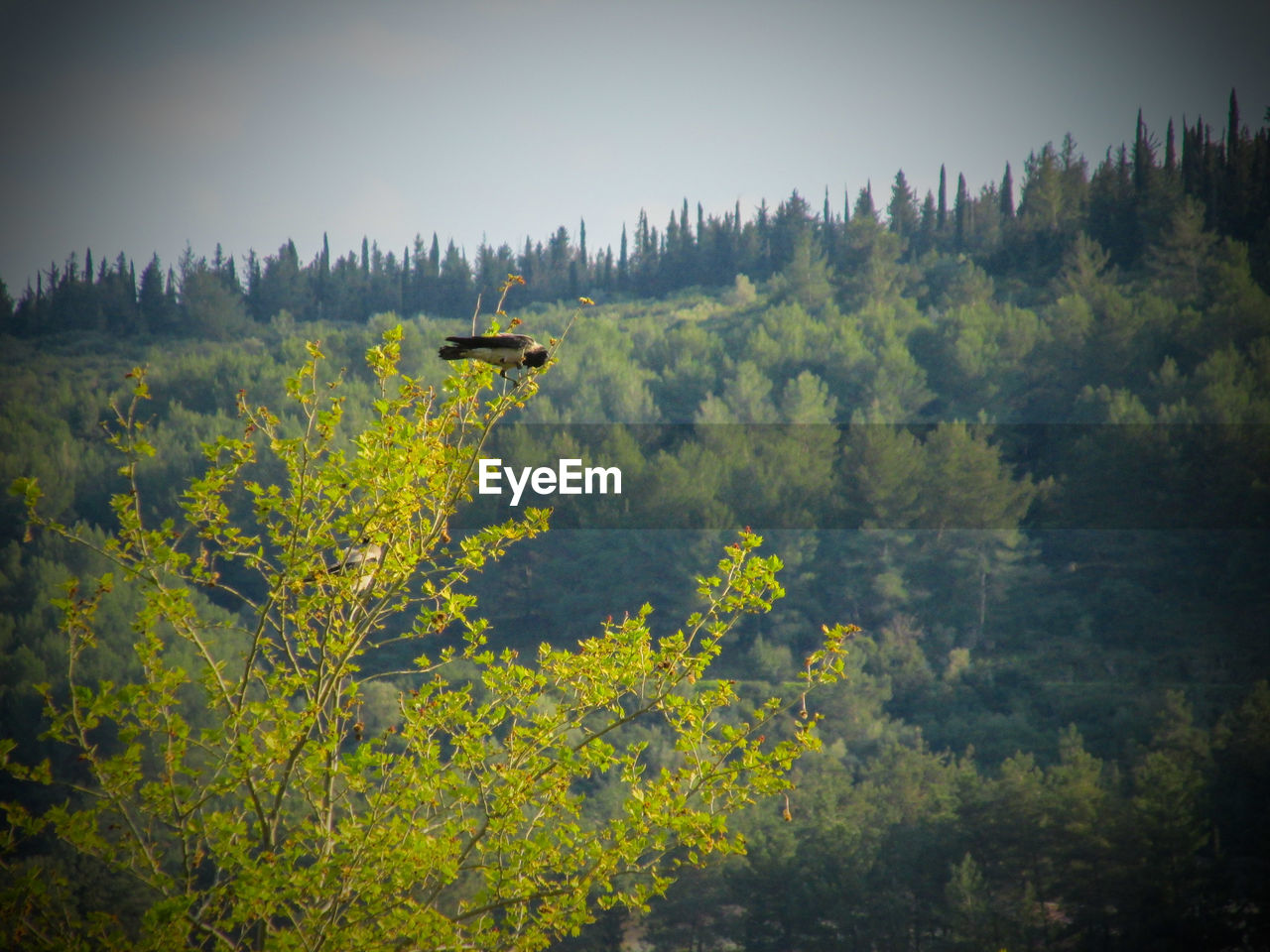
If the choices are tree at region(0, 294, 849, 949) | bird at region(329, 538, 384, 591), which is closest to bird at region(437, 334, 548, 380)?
tree at region(0, 294, 849, 949)

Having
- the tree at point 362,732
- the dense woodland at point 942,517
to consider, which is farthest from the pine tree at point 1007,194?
the tree at point 362,732

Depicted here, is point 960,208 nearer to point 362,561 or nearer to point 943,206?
point 943,206

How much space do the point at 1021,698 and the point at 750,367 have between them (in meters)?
19.2

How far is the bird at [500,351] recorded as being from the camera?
12.5 feet

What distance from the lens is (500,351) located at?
154 inches

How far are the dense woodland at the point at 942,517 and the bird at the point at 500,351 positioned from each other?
18.5 metres

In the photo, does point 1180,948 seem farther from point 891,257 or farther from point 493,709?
point 891,257

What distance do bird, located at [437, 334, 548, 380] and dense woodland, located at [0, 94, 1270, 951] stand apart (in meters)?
18.5

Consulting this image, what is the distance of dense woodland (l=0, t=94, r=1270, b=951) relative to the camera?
77.9 ft

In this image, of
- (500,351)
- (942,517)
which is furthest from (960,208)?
(500,351)

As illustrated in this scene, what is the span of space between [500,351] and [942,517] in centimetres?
3931

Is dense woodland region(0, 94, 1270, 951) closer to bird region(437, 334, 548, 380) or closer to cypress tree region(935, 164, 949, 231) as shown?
cypress tree region(935, 164, 949, 231)

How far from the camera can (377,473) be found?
398cm

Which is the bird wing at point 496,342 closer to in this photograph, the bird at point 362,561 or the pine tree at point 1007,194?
the bird at point 362,561
